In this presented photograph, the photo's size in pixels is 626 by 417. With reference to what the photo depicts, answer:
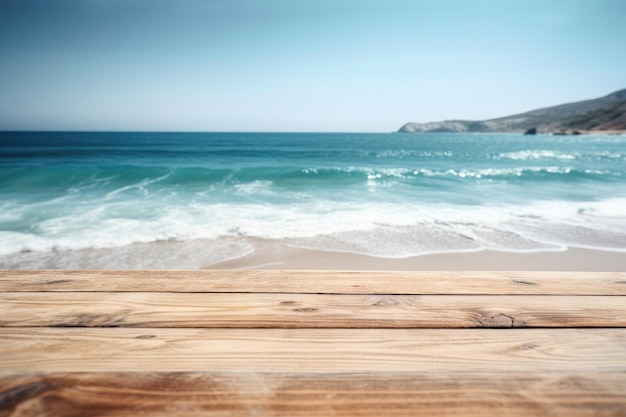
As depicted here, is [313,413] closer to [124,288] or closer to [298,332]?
[298,332]

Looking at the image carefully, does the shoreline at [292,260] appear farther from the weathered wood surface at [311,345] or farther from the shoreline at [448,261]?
the weathered wood surface at [311,345]

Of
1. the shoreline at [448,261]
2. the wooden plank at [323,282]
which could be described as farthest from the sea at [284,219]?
the wooden plank at [323,282]

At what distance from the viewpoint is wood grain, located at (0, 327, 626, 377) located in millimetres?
832

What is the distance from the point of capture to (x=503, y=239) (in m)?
5.53

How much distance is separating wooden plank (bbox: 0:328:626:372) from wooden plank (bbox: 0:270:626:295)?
28cm

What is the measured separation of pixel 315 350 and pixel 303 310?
0.22 m

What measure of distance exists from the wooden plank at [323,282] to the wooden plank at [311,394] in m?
0.48

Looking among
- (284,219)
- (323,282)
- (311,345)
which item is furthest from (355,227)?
(311,345)

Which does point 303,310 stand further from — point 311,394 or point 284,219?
point 284,219

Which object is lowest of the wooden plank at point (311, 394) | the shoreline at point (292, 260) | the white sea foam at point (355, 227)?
the shoreline at point (292, 260)

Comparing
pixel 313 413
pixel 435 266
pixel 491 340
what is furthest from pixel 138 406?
pixel 435 266

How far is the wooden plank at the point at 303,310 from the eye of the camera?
104cm

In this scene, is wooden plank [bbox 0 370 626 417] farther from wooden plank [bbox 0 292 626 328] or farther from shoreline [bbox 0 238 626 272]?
shoreline [bbox 0 238 626 272]

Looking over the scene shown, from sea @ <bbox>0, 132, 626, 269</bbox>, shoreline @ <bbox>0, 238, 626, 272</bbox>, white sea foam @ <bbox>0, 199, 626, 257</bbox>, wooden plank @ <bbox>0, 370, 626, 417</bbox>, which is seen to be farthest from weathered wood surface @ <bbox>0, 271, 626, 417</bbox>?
white sea foam @ <bbox>0, 199, 626, 257</bbox>
